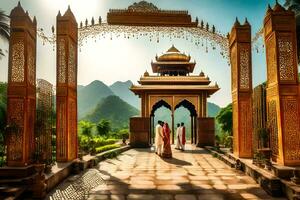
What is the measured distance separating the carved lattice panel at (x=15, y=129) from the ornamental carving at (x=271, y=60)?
18.3 ft

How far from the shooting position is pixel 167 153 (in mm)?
13555

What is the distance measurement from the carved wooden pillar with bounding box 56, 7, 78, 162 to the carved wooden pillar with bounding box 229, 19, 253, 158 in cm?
487

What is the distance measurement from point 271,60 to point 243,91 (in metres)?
2.44

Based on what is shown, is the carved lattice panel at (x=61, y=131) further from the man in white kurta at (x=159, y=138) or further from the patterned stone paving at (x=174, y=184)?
the man in white kurta at (x=159, y=138)

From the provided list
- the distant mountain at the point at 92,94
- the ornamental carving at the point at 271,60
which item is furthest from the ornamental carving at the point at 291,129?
the distant mountain at the point at 92,94

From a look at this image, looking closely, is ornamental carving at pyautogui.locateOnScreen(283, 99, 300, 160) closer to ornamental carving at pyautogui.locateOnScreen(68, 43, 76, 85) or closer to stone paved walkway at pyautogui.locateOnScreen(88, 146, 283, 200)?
stone paved walkway at pyautogui.locateOnScreen(88, 146, 283, 200)

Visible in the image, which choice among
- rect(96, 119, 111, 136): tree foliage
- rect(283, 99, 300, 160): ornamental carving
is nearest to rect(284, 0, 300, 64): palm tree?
rect(283, 99, 300, 160): ornamental carving

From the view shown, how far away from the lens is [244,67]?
34.6 feet

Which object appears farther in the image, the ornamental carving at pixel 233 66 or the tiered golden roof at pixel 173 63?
the tiered golden roof at pixel 173 63

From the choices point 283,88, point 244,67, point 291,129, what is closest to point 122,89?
point 244,67

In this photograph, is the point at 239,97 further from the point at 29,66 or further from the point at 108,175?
the point at 29,66

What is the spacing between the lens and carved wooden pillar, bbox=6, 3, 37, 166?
713cm

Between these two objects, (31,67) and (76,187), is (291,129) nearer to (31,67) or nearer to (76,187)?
(76,187)

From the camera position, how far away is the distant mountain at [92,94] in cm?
14505
